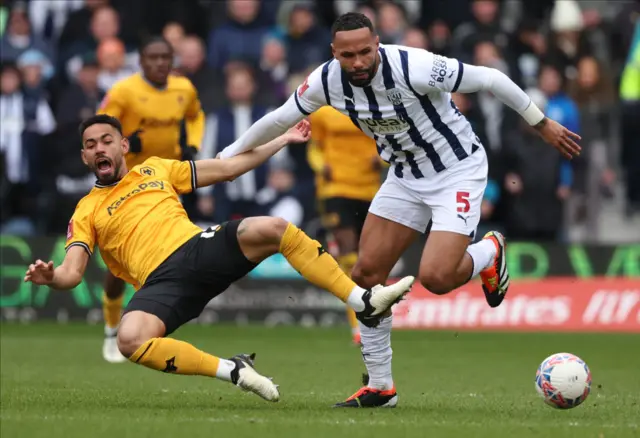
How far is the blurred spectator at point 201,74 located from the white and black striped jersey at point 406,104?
9.31 meters

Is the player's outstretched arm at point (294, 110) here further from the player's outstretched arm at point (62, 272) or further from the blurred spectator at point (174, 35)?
the blurred spectator at point (174, 35)

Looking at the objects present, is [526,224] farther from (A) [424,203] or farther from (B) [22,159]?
(A) [424,203]

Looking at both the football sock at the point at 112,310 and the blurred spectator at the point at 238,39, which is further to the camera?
the blurred spectator at the point at 238,39

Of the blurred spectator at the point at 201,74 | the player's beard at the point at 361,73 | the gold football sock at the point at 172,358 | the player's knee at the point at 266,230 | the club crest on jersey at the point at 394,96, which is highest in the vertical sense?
the blurred spectator at the point at 201,74

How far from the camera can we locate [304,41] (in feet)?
60.3

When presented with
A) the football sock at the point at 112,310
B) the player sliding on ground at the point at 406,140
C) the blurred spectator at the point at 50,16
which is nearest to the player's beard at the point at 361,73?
the player sliding on ground at the point at 406,140

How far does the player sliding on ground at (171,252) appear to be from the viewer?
7.91m

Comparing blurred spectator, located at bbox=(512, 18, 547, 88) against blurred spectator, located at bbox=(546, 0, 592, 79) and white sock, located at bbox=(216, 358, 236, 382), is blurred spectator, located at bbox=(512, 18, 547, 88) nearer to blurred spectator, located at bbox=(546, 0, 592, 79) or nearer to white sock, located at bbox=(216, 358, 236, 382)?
blurred spectator, located at bbox=(546, 0, 592, 79)

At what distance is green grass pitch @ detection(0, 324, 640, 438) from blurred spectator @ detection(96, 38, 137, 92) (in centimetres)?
352

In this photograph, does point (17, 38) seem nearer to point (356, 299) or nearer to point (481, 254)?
point (481, 254)

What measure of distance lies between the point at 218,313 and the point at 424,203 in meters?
8.65

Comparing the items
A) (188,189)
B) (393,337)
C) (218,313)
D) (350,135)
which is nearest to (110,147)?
(188,189)

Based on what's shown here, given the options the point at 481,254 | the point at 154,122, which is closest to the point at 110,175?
the point at 481,254

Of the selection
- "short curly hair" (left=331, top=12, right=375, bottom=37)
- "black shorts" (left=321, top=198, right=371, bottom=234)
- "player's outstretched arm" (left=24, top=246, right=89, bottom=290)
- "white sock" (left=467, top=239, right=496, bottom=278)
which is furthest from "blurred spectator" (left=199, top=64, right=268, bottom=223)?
"player's outstretched arm" (left=24, top=246, right=89, bottom=290)
